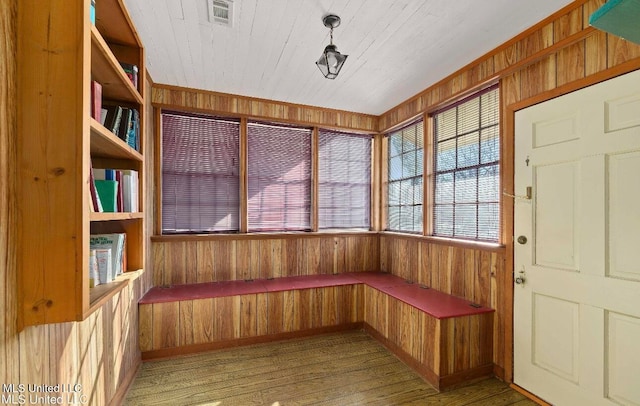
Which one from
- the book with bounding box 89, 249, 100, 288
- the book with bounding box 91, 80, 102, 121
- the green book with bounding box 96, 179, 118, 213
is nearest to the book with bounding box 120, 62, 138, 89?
the book with bounding box 91, 80, 102, 121

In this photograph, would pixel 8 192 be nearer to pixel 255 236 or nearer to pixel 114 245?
pixel 114 245

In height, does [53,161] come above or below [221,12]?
below

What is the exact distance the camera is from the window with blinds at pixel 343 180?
3.96 metres

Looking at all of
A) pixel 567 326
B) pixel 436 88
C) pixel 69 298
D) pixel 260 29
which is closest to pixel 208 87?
pixel 260 29

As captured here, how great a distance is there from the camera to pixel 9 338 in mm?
982

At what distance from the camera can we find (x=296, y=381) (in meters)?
2.43

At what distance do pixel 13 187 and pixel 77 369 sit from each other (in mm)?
1036

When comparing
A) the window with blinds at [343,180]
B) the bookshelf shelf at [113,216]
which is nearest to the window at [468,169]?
the window with blinds at [343,180]

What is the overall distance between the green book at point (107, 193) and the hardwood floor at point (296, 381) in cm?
155

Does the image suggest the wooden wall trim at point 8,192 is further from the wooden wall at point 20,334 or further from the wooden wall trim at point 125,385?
the wooden wall trim at point 125,385

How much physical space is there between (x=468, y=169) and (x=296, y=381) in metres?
2.50

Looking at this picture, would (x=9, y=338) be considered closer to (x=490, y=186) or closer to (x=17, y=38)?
(x=17, y=38)

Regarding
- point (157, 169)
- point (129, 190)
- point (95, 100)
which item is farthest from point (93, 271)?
point (157, 169)

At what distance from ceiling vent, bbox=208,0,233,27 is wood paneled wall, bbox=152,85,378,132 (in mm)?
1394
